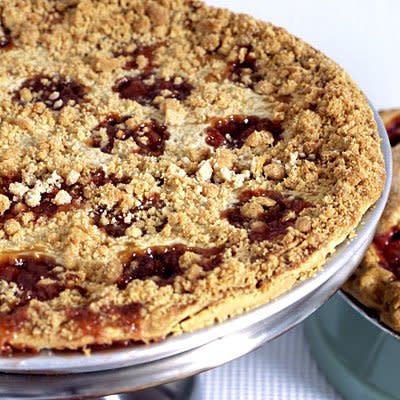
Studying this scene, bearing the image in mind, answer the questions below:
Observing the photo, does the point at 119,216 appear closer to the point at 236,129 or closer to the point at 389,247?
the point at 236,129

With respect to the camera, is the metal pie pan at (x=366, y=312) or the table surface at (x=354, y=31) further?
the table surface at (x=354, y=31)

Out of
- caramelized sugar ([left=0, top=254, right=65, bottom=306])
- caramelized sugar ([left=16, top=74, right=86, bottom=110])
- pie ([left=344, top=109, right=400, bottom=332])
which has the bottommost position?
pie ([left=344, top=109, right=400, bottom=332])

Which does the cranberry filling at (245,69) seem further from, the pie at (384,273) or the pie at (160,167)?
the pie at (384,273)

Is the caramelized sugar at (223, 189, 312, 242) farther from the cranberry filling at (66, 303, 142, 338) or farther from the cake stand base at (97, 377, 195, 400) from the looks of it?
the cake stand base at (97, 377, 195, 400)

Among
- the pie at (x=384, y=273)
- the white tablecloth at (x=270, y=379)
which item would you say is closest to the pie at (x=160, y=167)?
the pie at (x=384, y=273)

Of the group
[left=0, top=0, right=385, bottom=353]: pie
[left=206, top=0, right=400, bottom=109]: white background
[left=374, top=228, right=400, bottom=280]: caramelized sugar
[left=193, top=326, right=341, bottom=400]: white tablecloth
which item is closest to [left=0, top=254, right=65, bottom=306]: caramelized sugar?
[left=0, top=0, right=385, bottom=353]: pie

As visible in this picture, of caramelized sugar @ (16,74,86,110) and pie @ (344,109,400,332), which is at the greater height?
caramelized sugar @ (16,74,86,110)

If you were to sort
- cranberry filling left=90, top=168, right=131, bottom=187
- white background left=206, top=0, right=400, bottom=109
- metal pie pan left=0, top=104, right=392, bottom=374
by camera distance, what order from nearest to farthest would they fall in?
metal pie pan left=0, top=104, right=392, bottom=374 → cranberry filling left=90, top=168, right=131, bottom=187 → white background left=206, top=0, right=400, bottom=109

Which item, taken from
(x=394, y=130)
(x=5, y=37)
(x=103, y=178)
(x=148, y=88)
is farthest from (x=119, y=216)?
(x=394, y=130)
